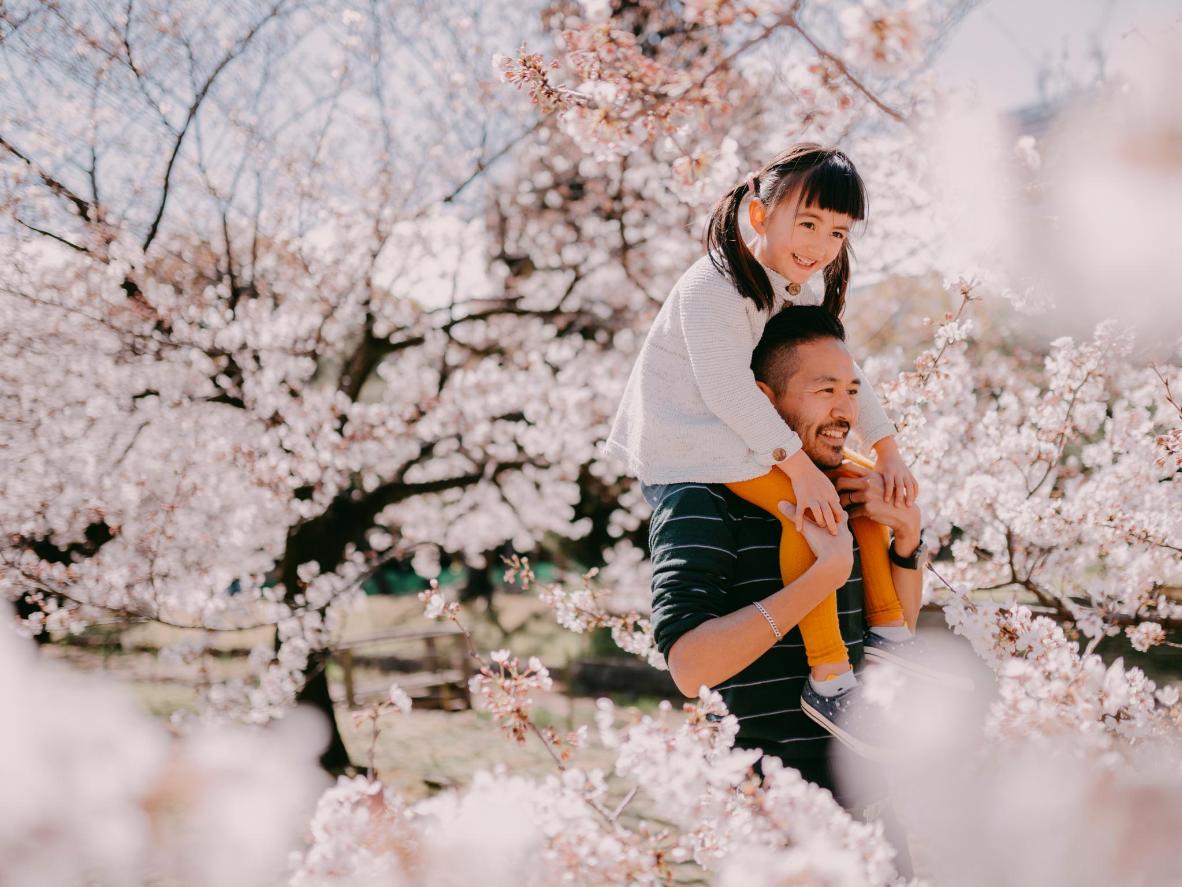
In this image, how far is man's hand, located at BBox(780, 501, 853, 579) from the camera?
135 centimetres

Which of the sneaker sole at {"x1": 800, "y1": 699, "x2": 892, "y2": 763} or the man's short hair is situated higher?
the man's short hair

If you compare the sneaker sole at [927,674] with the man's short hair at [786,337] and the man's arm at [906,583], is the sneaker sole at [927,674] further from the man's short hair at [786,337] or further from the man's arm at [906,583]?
the man's short hair at [786,337]

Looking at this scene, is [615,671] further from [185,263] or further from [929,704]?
[929,704]

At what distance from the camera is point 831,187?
59.9 inches

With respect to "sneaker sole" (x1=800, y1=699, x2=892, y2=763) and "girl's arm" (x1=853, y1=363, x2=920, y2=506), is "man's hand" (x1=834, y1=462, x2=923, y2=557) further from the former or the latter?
"sneaker sole" (x1=800, y1=699, x2=892, y2=763)

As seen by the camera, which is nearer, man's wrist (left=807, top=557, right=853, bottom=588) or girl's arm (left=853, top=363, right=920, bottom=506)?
man's wrist (left=807, top=557, right=853, bottom=588)

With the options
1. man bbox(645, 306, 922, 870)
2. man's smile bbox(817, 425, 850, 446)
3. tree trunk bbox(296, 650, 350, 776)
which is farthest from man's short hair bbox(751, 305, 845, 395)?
tree trunk bbox(296, 650, 350, 776)

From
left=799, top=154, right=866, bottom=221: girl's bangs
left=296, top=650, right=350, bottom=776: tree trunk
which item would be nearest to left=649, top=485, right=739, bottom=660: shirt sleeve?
left=799, top=154, right=866, bottom=221: girl's bangs

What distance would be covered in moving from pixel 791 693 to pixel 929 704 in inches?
10.4

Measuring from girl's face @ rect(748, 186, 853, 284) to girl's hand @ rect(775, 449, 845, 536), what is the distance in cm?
39

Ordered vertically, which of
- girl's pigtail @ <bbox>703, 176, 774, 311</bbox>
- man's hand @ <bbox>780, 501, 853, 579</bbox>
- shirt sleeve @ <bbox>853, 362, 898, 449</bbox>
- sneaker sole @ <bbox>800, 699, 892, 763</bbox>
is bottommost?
sneaker sole @ <bbox>800, 699, 892, 763</bbox>

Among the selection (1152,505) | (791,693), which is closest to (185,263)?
(791,693)

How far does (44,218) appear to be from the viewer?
4.58 meters

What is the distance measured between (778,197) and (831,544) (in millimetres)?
677
